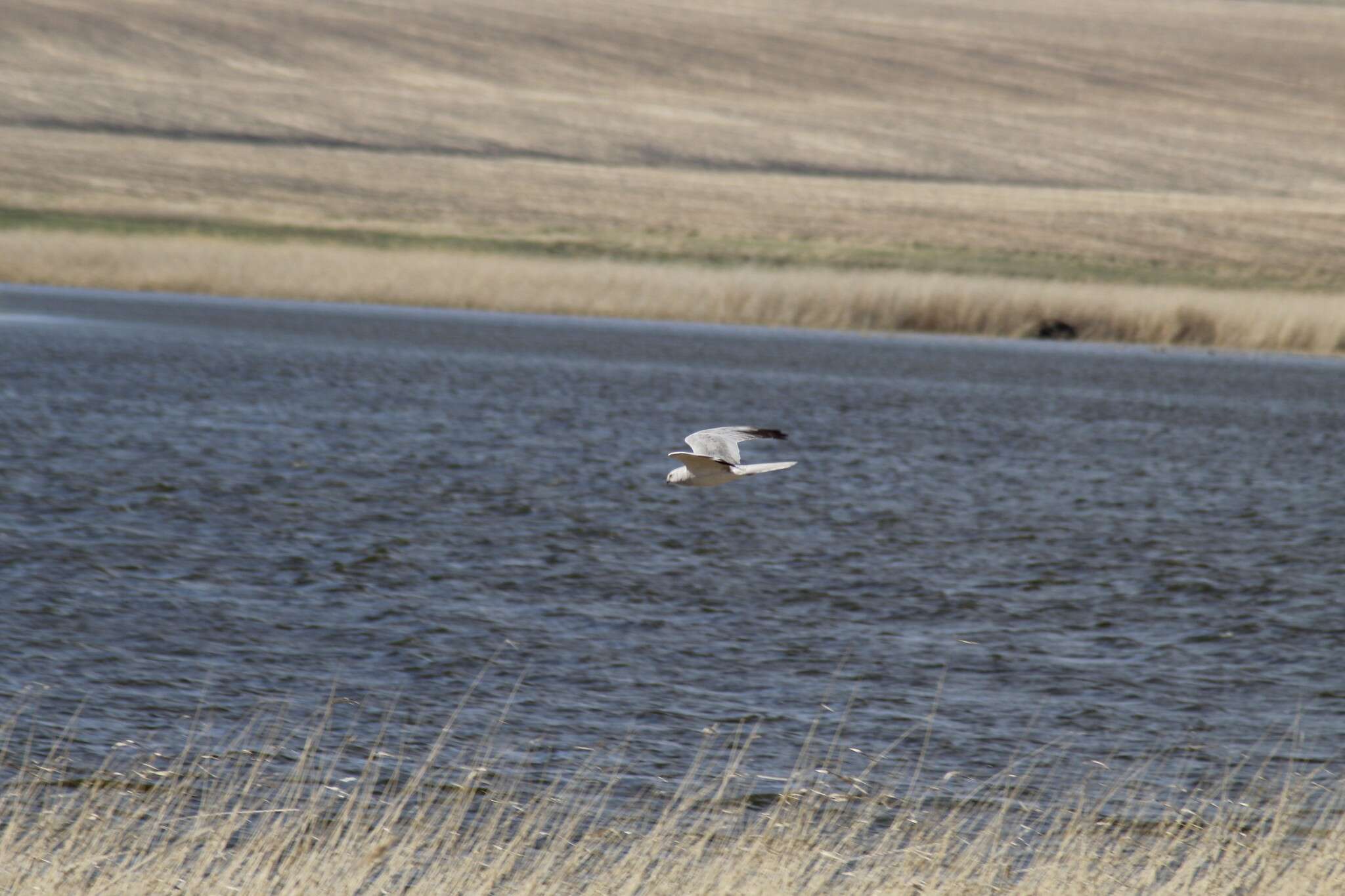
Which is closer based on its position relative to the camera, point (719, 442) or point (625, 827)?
point (625, 827)

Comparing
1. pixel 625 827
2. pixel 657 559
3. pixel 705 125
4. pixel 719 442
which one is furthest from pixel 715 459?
pixel 705 125

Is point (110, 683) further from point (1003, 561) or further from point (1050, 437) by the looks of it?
point (1050, 437)

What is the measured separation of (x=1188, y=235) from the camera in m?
75.5

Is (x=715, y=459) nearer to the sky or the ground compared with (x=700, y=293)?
nearer to the sky

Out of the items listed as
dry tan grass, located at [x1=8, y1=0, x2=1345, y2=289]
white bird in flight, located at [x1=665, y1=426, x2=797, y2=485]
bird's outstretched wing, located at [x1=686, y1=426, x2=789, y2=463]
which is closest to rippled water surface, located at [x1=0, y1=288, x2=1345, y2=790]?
white bird in flight, located at [x1=665, y1=426, x2=797, y2=485]

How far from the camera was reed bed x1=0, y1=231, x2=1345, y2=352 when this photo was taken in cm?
4747

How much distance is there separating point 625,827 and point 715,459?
2029 mm

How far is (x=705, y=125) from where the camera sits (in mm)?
95500

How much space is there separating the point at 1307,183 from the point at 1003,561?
76592 mm

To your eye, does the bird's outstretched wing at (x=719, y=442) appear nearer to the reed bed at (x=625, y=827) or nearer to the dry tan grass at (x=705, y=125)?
the reed bed at (x=625, y=827)

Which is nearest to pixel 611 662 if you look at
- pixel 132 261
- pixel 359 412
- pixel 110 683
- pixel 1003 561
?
pixel 110 683

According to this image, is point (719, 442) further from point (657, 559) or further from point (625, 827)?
point (657, 559)

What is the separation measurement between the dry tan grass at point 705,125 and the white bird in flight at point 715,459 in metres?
52.9

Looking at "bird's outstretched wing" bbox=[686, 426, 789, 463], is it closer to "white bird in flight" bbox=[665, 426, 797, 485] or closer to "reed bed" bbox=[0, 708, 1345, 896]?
"white bird in flight" bbox=[665, 426, 797, 485]
